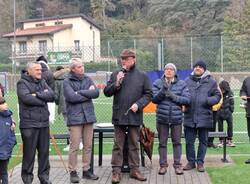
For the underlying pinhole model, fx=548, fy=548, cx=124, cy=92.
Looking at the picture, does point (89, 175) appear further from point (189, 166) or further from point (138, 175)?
point (189, 166)

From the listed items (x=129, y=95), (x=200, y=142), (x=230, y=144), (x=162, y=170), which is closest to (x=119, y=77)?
(x=129, y=95)

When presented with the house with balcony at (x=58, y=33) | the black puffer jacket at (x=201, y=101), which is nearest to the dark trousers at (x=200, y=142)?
the black puffer jacket at (x=201, y=101)

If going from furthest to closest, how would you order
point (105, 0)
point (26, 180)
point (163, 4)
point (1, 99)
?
point (105, 0), point (163, 4), point (26, 180), point (1, 99)

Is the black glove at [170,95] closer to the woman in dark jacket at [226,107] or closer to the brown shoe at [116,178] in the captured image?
the brown shoe at [116,178]

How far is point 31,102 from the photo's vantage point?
8047 mm

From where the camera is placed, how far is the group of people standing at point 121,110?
823cm

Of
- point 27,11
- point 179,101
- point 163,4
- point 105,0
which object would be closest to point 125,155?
point 179,101

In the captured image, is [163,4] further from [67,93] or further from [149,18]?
[67,93]

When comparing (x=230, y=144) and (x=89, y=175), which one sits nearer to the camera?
(x=89, y=175)

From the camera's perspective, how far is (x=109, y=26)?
233ft

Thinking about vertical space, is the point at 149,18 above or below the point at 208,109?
above

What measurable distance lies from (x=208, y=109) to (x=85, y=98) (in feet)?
7.44

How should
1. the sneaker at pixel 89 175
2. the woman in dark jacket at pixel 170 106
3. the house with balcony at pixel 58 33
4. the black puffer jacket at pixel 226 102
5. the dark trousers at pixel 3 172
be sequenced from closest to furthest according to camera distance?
the dark trousers at pixel 3 172, the sneaker at pixel 89 175, the woman in dark jacket at pixel 170 106, the black puffer jacket at pixel 226 102, the house with balcony at pixel 58 33

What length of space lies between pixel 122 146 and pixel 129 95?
0.87 m
